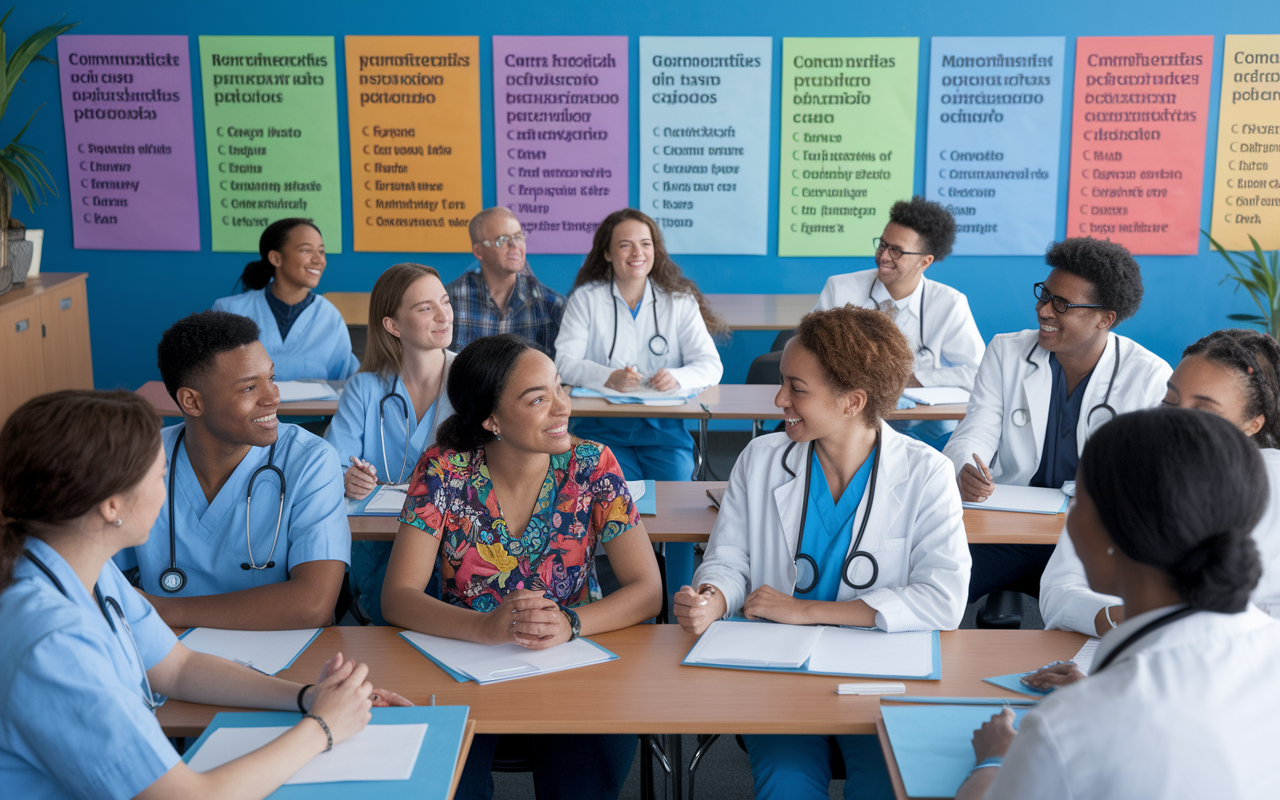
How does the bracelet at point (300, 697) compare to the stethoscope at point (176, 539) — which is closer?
the bracelet at point (300, 697)

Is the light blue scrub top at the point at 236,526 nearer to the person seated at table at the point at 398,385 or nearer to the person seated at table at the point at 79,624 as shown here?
the person seated at table at the point at 79,624

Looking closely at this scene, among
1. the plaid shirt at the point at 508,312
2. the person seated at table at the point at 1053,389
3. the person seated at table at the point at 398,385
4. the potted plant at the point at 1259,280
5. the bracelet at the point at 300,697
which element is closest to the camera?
the bracelet at the point at 300,697

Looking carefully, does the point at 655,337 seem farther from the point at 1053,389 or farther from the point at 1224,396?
the point at 1224,396

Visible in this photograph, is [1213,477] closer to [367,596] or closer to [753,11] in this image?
[367,596]

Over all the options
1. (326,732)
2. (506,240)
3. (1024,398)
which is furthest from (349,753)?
(506,240)

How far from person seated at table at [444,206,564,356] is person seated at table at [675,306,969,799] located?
236cm

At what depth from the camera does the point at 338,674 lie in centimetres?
156

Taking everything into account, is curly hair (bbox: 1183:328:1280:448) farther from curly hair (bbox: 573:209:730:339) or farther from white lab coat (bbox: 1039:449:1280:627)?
curly hair (bbox: 573:209:730:339)

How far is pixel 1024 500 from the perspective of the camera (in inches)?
106

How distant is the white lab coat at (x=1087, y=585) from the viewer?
173 centimetres

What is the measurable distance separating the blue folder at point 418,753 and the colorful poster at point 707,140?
14.4 ft

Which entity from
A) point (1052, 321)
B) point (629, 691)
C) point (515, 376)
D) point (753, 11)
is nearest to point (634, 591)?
point (629, 691)

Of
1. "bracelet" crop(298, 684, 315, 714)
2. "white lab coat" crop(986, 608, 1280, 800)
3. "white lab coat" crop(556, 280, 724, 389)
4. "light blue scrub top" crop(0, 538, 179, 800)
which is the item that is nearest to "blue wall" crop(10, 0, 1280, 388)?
"white lab coat" crop(556, 280, 724, 389)

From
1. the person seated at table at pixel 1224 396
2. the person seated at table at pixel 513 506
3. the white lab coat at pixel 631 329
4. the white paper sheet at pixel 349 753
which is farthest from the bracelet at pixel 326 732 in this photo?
the white lab coat at pixel 631 329
